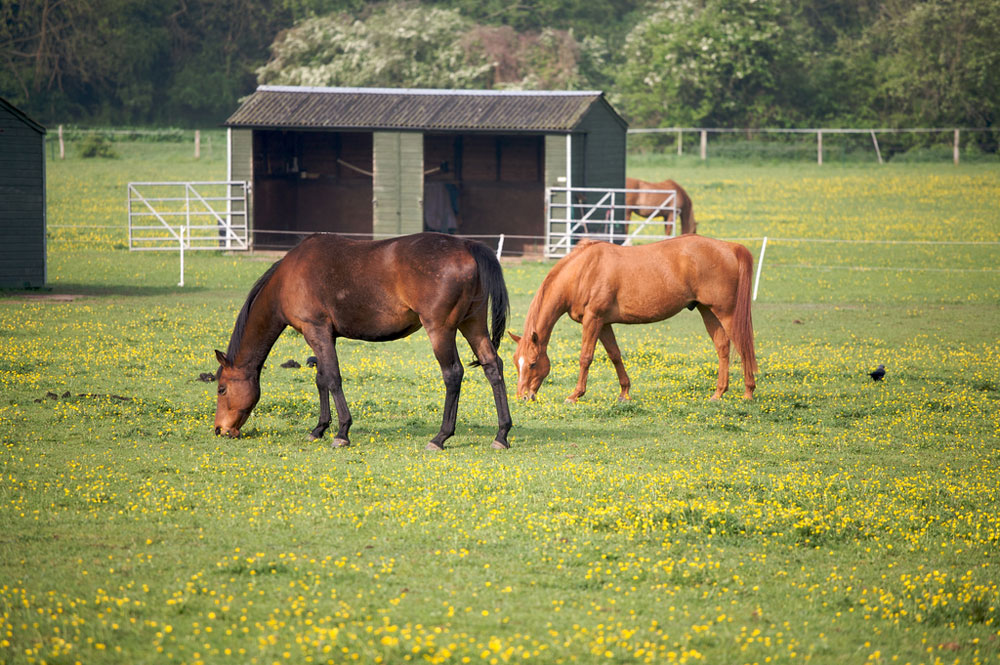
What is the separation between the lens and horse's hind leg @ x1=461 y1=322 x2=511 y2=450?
34.0 ft

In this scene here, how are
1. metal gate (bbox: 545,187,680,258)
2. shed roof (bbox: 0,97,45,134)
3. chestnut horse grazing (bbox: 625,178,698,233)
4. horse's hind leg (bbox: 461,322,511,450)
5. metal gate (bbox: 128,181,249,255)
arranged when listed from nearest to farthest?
horse's hind leg (bbox: 461,322,511,450)
shed roof (bbox: 0,97,45,134)
metal gate (bbox: 545,187,680,258)
metal gate (bbox: 128,181,249,255)
chestnut horse grazing (bbox: 625,178,698,233)

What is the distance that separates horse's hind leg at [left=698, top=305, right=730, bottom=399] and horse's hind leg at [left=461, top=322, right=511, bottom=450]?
364cm

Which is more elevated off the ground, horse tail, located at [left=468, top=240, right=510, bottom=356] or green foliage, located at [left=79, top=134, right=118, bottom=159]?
green foliage, located at [left=79, top=134, right=118, bottom=159]

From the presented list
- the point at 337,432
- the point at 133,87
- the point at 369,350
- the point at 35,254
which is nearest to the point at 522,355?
the point at 337,432

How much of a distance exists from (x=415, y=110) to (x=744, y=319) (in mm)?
18688

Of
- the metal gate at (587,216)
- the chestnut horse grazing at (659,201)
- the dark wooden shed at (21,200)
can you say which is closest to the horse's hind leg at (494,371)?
the dark wooden shed at (21,200)

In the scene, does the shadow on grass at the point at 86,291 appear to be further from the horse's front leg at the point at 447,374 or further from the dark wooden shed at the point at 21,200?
the horse's front leg at the point at 447,374

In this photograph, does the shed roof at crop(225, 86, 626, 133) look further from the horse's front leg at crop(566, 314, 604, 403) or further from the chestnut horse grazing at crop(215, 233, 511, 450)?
the chestnut horse grazing at crop(215, 233, 511, 450)

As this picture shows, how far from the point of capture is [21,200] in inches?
884

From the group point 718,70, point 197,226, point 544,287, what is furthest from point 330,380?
point 718,70

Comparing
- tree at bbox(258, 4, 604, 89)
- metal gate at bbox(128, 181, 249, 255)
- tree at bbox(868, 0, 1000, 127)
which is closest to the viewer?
metal gate at bbox(128, 181, 249, 255)

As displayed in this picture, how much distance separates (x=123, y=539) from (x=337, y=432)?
326 centimetres

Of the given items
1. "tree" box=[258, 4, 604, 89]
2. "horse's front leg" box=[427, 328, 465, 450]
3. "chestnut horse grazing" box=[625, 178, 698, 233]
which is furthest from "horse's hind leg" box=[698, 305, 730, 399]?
"tree" box=[258, 4, 604, 89]

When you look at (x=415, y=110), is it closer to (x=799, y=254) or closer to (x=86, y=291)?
(x=799, y=254)
